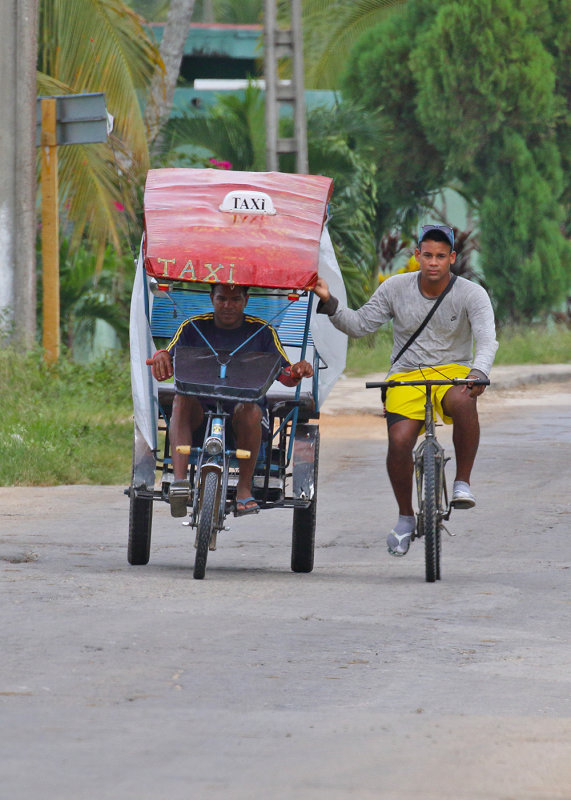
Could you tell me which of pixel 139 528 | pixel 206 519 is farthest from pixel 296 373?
pixel 139 528

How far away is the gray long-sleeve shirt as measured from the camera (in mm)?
8359

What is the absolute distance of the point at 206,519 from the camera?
7711mm

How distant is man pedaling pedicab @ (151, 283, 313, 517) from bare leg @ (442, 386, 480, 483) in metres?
0.78

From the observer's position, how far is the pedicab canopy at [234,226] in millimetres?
8102

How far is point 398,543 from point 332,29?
26.4 metres

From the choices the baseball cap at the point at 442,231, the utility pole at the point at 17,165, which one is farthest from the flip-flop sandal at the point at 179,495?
the utility pole at the point at 17,165

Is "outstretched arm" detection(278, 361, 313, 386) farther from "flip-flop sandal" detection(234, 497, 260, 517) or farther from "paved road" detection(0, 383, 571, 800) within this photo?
"paved road" detection(0, 383, 571, 800)

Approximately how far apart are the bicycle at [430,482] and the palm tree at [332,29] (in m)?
25.2

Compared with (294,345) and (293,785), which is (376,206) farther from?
(293,785)

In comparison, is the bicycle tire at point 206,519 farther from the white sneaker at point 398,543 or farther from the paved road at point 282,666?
the white sneaker at point 398,543

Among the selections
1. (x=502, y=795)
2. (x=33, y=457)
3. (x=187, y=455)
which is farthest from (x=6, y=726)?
(x=33, y=457)

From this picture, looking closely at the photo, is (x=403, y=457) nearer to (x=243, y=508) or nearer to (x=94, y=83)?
(x=243, y=508)

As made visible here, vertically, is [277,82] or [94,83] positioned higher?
[277,82]

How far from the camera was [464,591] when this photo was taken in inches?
311
